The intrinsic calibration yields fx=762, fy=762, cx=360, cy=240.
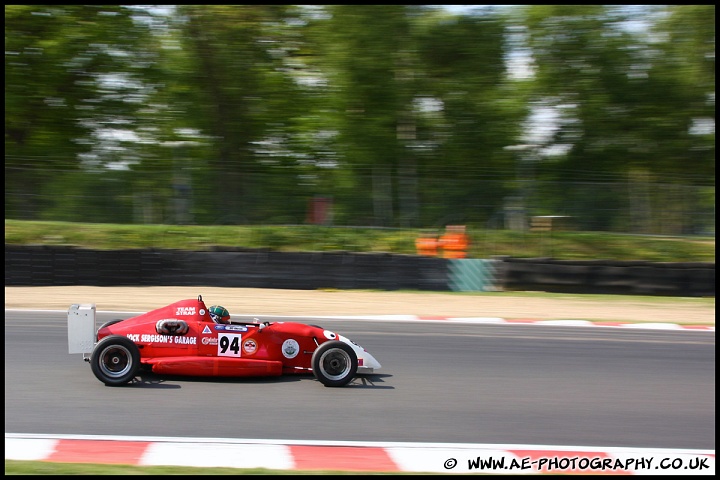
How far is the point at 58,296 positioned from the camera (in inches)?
479

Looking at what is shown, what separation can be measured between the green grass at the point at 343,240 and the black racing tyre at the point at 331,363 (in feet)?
26.8

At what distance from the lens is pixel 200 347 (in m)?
6.37

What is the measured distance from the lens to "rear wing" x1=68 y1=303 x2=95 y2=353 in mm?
6430

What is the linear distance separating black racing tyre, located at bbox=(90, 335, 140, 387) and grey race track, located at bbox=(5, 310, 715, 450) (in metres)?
0.13

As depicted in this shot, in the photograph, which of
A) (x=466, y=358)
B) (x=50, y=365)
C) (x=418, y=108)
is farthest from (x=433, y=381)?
(x=418, y=108)

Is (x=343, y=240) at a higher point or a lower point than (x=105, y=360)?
lower

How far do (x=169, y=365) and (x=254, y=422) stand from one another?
123 cm

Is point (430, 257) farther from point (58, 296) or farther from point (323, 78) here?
point (323, 78)

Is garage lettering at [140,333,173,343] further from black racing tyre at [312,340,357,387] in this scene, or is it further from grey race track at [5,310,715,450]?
black racing tyre at [312,340,357,387]

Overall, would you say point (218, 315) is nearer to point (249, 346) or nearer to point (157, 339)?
point (249, 346)

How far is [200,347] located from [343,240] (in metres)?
8.56

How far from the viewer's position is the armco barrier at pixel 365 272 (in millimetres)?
13578

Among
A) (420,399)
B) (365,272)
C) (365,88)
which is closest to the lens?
(420,399)

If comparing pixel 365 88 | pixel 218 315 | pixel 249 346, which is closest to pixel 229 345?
pixel 249 346
